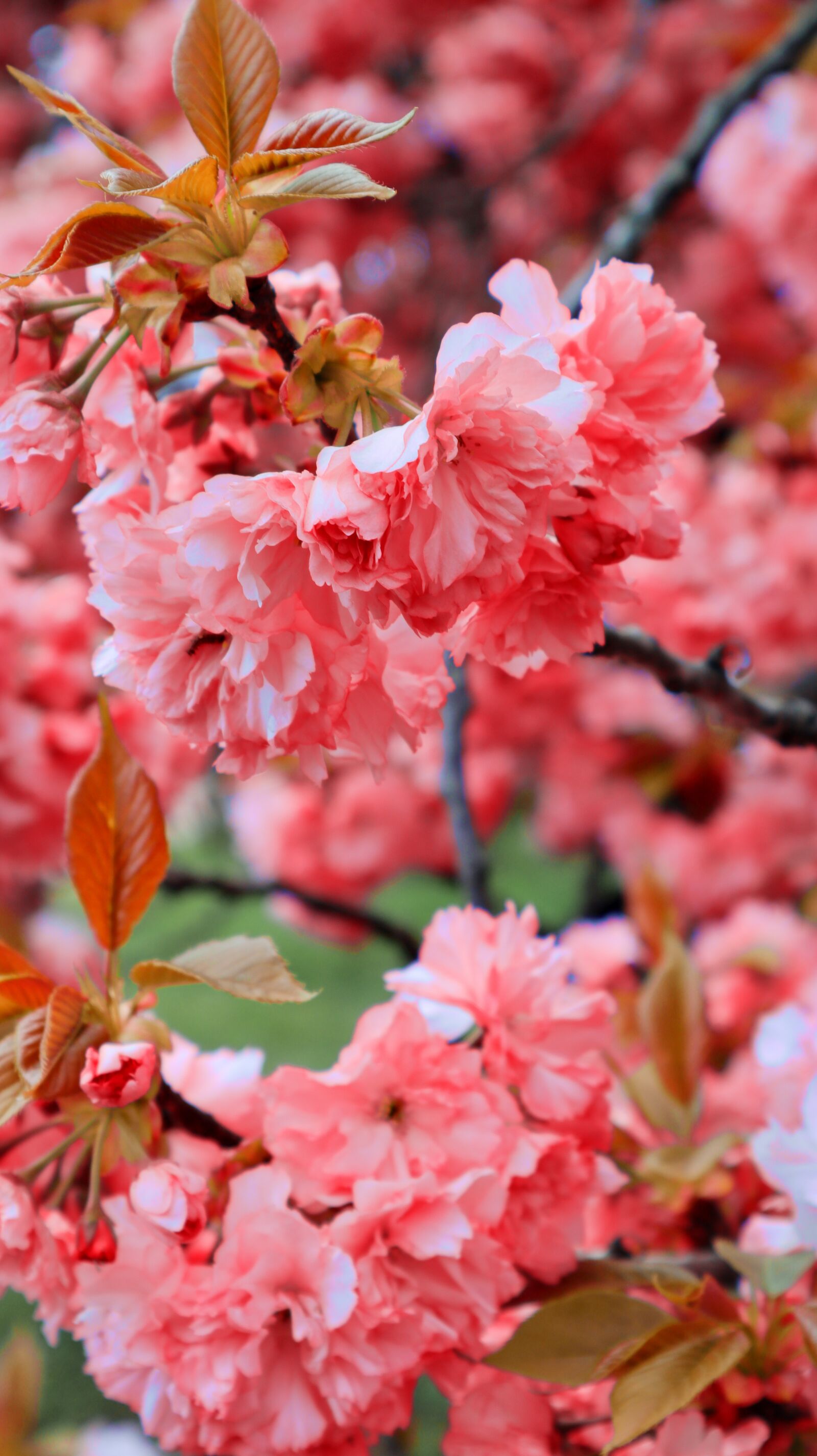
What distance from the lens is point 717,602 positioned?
1138 mm

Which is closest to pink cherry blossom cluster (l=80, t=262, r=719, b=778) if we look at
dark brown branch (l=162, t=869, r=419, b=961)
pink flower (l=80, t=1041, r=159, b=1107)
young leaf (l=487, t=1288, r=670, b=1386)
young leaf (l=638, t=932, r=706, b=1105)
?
pink flower (l=80, t=1041, r=159, b=1107)

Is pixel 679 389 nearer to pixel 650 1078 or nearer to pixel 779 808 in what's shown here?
pixel 650 1078

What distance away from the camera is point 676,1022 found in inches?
24.0

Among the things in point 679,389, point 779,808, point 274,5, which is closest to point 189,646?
point 679,389

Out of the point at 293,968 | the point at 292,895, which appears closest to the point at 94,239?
the point at 292,895

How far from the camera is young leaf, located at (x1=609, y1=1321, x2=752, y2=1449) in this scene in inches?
13.7

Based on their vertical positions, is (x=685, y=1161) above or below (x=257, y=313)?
below

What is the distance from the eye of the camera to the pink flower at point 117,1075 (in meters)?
0.34

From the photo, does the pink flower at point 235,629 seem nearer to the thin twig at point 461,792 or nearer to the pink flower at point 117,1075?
the pink flower at point 117,1075

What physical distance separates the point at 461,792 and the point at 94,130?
0.47m

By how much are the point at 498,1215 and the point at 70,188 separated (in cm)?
167

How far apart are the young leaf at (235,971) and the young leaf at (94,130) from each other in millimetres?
241

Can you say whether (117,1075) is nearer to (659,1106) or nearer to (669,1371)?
(669,1371)

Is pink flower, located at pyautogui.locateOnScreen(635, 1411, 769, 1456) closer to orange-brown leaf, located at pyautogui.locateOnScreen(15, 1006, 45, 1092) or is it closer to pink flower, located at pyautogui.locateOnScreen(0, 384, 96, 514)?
orange-brown leaf, located at pyautogui.locateOnScreen(15, 1006, 45, 1092)
